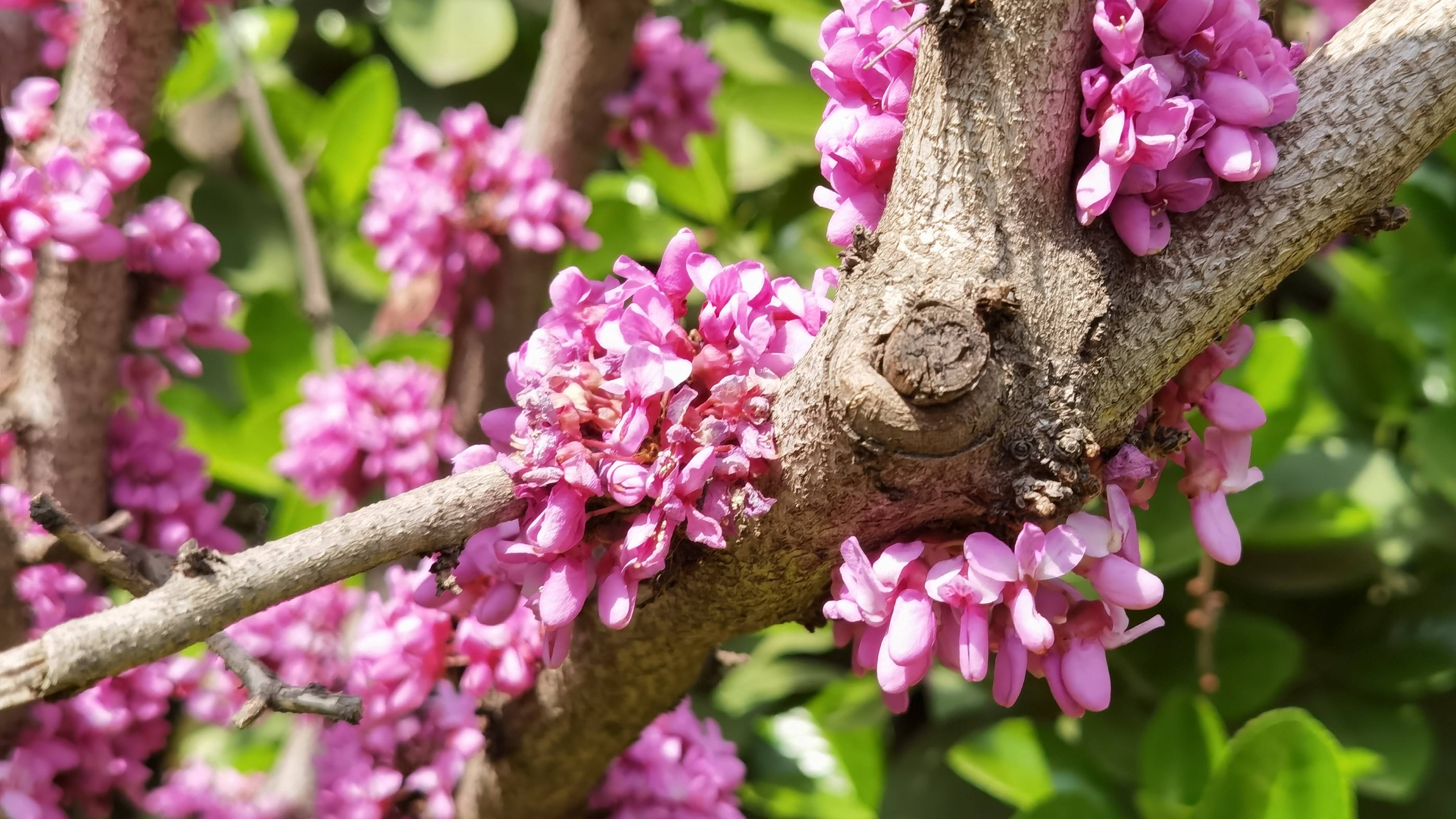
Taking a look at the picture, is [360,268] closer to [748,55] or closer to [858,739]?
[748,55]

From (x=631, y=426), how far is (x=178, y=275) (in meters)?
0.64

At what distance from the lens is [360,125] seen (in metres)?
2.05

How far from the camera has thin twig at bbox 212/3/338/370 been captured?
182cm

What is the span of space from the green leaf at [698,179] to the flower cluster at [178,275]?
1.00 meters

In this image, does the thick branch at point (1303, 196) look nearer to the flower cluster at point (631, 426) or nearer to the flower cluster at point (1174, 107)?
the flower cluster at point (1174, 107)

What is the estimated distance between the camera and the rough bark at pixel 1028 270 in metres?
0.67

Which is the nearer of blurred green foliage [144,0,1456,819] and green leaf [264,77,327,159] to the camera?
blurred green foliage [144,0,1456,819]

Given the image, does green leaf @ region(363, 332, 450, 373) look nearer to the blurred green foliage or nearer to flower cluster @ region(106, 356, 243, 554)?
the blurred green foliage

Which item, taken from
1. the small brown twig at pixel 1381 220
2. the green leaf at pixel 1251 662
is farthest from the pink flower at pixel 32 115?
the green leaf at pixel 1251 662

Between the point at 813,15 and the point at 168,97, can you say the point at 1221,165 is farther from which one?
the point at 168,97

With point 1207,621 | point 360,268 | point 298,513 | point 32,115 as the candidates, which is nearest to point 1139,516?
point 1207,621

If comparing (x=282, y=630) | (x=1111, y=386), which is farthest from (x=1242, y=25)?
(x=282, y=630)

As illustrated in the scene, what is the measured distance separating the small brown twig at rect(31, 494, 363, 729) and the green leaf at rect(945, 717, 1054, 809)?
95 centimetres

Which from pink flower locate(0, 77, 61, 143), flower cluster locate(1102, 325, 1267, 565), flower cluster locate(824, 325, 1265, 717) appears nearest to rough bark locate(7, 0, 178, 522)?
pink flower locate(0, 77, 61, 143)
